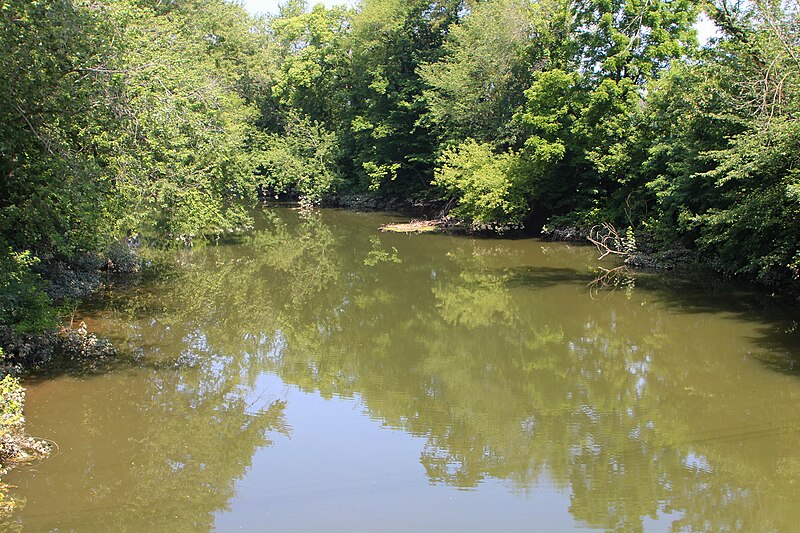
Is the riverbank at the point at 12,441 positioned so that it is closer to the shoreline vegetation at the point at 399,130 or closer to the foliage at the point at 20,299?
the foliage at the point at 20,299

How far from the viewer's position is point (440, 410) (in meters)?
10.4

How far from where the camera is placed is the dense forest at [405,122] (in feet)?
34.0

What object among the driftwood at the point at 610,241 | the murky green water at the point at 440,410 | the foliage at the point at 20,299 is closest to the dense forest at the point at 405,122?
the foliage at the point at 20,299

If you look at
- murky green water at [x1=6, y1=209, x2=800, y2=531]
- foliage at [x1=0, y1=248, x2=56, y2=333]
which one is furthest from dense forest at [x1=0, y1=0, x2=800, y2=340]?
murky green water at [x1=6, y1=209, x2=800, y2=531]

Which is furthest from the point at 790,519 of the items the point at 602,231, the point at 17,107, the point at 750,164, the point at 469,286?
the point at 602,231

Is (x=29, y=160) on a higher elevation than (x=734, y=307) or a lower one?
higher

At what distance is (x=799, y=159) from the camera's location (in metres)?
13.4

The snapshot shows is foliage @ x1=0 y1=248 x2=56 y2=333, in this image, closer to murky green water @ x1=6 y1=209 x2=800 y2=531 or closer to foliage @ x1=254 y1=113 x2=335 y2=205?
murky green water @ x1=6 y1=209 x2=800 y2=531

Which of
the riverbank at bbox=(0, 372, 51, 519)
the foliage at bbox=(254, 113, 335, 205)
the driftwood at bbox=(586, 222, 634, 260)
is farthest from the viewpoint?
the foliage at bbox=(254, 113, 335, 205)

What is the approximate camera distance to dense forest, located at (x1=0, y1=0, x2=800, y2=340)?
1038cm

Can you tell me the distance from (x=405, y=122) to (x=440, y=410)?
30.7 meters

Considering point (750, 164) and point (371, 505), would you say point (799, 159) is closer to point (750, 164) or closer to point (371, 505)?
point (750, 164)

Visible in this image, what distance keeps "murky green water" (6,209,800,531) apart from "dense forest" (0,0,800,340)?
1.98 m

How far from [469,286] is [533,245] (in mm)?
8296
